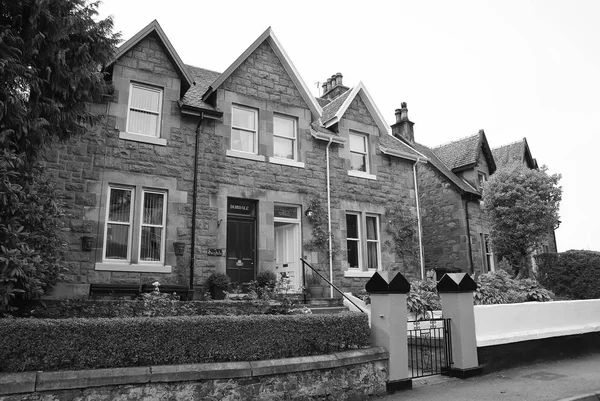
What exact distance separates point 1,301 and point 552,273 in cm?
1667

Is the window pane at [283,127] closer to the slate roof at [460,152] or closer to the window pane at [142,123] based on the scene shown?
the window pane at [142,123]

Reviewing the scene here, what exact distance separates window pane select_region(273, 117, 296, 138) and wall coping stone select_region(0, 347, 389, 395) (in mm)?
9214

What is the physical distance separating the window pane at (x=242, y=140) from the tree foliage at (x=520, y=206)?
34.6ft

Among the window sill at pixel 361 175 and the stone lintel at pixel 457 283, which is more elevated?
the window sill at pixel 361 175

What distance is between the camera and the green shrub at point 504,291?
44.3ft

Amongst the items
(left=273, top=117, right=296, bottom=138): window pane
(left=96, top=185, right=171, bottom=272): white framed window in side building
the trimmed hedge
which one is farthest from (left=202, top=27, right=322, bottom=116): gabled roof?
the trimmed hedge

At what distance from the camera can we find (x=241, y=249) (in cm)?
1390

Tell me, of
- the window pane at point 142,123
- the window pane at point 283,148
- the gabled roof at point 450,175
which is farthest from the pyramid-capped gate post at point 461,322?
the gabled roof at point 450,175

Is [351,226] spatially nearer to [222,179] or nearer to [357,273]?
[357,273]

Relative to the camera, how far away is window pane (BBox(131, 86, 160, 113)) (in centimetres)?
Answer: 1317

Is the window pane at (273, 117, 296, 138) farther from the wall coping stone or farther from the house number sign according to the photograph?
the wall coping stone

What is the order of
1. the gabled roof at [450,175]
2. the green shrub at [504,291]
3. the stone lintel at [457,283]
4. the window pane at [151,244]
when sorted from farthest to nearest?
the gabled roof at [450,175] < the green shrub at [504,291] < the window pane at [151,244] < the stone lintel at [457,283]

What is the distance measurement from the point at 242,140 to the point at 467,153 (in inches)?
563

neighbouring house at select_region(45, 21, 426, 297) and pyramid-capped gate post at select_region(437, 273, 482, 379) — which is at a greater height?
neighbouring house at select_region(45, 21, 426, 297)
